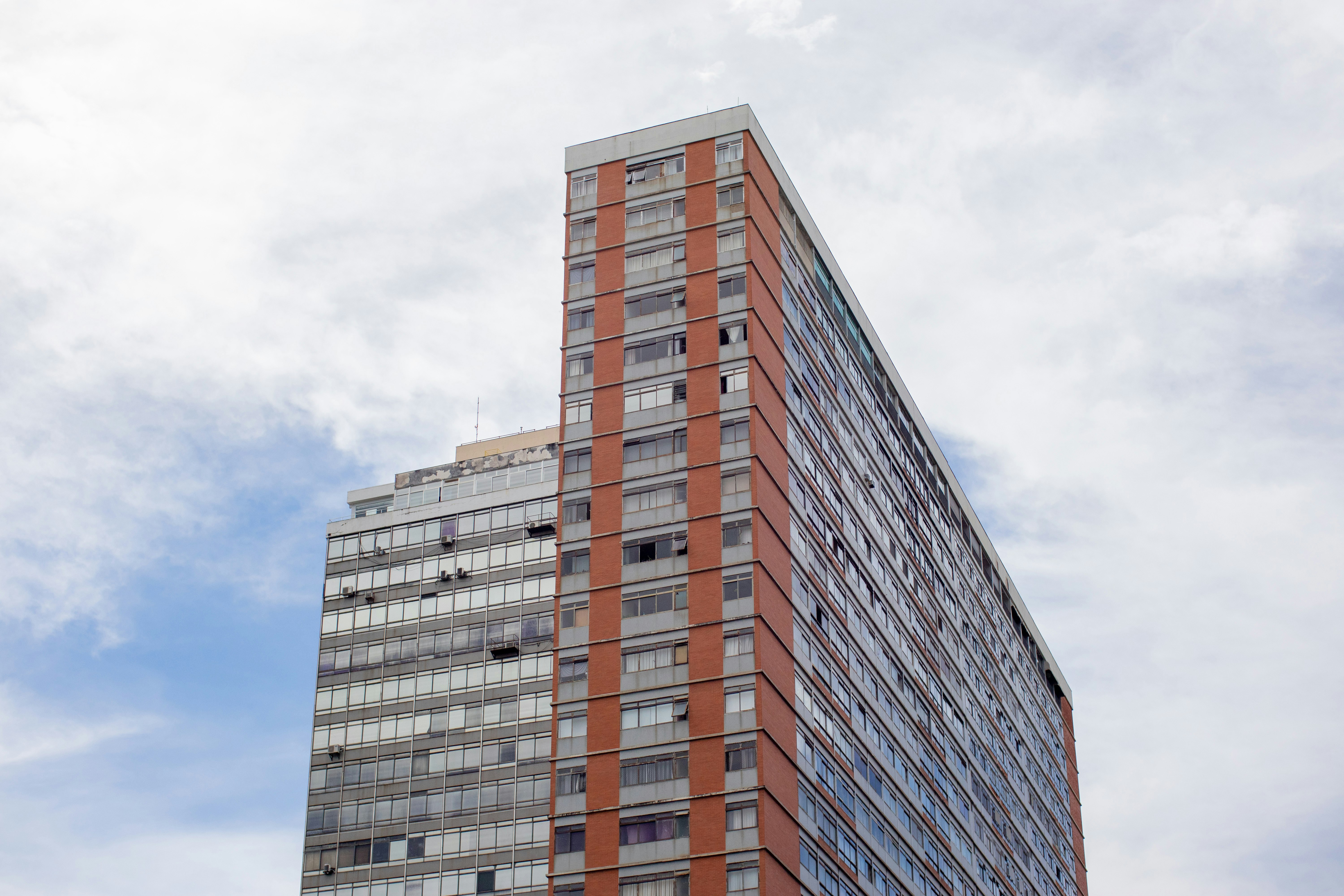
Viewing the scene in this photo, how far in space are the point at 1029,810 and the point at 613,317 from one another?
6262cm

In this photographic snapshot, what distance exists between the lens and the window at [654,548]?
88.6 meters

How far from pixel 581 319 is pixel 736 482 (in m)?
14.1

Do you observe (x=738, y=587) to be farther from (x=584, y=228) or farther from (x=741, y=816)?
(x=584, y=228)

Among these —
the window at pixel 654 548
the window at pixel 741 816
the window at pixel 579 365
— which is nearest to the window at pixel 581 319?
the window at pixel 579 365

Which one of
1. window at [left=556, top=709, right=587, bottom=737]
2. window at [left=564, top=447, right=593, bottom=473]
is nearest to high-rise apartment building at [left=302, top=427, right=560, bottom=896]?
window at [left=564, top=447, right=593, bottom=473]

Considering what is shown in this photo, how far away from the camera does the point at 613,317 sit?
316 feet

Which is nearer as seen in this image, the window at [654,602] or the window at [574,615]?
the window at [654,602]

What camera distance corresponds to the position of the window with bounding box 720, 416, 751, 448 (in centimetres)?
9056

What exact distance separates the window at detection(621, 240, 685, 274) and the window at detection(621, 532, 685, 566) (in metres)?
15.9

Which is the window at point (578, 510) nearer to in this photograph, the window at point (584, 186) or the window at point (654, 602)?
the window at point (654, 602)

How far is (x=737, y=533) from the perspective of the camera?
289 feet

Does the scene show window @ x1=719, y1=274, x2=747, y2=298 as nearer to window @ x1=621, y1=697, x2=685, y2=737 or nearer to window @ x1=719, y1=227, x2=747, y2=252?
window @ x1=719, y1=227, x2=747, y2=252

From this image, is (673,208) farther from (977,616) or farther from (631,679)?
(977,616)

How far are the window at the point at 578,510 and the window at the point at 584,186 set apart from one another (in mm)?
18853
